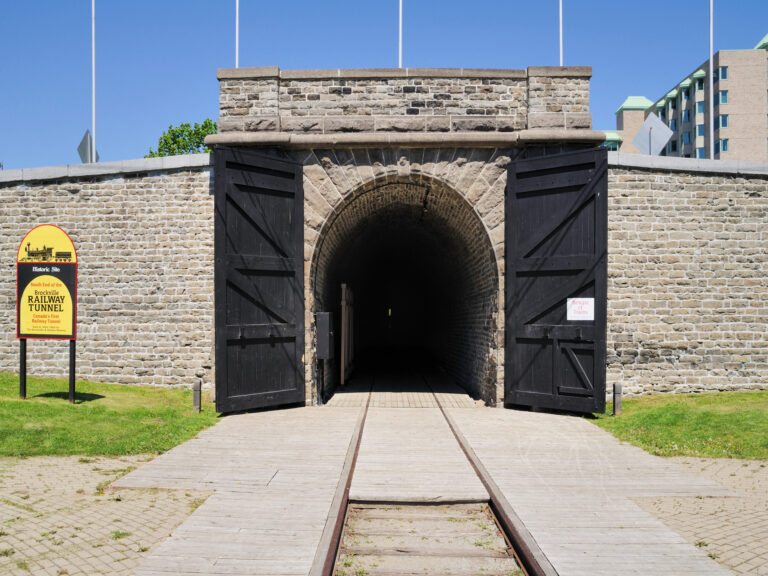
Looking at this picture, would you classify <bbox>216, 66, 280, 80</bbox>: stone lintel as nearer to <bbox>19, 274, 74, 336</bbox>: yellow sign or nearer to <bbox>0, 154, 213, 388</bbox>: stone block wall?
<bbox>0, 154, 213, 388</bbox>: stone block wall

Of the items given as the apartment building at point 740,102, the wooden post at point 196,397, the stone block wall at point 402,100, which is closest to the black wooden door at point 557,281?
the stone block wall at point 402,100

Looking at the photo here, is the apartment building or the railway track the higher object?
the apartment building

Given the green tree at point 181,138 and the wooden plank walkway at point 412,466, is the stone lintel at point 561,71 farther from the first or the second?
the green tree at point 181,138

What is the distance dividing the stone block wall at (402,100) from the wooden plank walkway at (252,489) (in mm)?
5206

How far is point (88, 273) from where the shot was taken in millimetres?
10859

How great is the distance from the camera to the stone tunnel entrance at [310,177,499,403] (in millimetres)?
9633

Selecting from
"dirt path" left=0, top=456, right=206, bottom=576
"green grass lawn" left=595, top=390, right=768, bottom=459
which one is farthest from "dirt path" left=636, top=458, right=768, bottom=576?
"dirt path" left=0, top=456, right=206, bottom=576

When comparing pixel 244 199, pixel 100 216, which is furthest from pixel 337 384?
pixel 100 216

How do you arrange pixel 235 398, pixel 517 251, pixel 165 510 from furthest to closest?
pixel 517 251
pixel 235 398
pixel 165 510

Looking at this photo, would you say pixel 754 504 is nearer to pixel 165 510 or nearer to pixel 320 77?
pixel 165 510

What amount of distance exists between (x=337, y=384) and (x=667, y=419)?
7168 mm

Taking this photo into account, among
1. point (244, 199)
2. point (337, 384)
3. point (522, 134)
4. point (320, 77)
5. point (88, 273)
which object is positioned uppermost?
point (320, 77)

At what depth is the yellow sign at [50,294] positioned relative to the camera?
8633 mm

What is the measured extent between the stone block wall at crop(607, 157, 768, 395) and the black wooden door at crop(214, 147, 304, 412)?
20.4 feet
